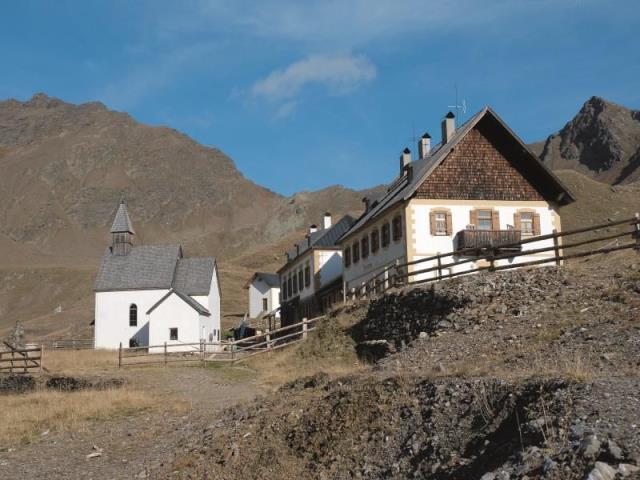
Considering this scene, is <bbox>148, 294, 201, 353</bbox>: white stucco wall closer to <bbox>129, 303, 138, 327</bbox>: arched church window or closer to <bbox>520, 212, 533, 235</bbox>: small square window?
<bbox>129, 303, 138, 327</bbox>: arched church window

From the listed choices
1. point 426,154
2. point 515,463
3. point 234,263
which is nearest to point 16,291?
point 234,263

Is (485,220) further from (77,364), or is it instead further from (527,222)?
(77,364)

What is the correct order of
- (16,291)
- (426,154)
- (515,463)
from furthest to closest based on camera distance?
(16,291) → (426,154) → (515,463)

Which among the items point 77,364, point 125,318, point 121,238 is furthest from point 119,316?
point 77,364

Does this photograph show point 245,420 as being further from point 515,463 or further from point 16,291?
point 16,291

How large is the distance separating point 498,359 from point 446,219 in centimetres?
2118

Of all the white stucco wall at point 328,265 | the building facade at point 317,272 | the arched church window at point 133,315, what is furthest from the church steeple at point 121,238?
the white stucco wall at point 328,265

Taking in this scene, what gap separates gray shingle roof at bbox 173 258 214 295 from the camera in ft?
214

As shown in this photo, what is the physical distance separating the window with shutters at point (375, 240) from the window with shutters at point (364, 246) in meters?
0.96

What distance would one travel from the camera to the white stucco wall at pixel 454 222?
126 ft

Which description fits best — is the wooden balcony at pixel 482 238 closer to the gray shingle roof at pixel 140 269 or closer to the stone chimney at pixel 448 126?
the stone chimney at pixel 448 126

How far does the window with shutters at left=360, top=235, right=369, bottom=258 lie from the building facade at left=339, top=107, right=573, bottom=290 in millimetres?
3930

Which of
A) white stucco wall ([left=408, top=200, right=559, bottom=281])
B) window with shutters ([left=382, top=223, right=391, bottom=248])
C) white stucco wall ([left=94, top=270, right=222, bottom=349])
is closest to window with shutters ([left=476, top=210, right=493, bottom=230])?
white stucco wall ([left=408, top=200, right=559, bottom=281])

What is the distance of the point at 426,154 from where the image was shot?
46.9m
